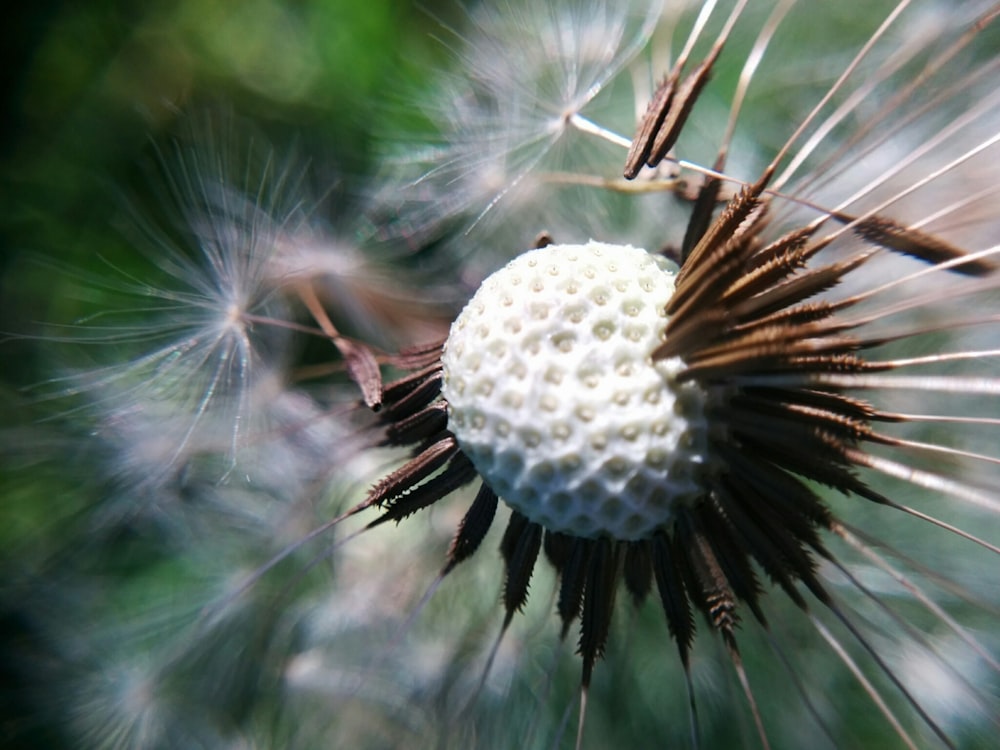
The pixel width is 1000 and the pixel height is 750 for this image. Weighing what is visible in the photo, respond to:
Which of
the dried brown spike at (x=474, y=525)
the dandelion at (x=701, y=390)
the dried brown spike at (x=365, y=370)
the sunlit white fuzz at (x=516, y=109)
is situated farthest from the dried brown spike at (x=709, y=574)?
the sunlit white fuzz at (x=516, y=109)

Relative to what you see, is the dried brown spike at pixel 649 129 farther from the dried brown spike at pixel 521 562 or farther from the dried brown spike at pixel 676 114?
the dried brown spike at pixel 521 562

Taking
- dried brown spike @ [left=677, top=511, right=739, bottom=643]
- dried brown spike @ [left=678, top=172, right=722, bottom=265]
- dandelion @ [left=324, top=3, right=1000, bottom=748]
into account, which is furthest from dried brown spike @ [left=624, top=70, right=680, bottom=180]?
dried brown spike @ [left=677, top=511, right=739, bottom=643]

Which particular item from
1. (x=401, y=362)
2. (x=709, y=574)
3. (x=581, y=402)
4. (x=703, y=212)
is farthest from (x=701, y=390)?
(x=401, y=362)

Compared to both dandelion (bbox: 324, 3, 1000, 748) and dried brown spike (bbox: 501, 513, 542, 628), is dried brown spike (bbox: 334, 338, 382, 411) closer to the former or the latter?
dandelion (bbox: 324, 3, 1000, 748)

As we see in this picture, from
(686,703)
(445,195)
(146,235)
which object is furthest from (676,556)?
(146,235)

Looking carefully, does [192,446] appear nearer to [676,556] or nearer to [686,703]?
[676,556]

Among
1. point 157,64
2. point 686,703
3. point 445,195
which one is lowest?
point 686,703
